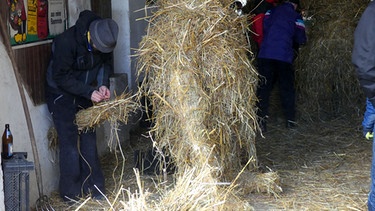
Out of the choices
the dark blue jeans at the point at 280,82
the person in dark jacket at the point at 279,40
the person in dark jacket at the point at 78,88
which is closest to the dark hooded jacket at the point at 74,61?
the person in dark jacket at the point at 78,88

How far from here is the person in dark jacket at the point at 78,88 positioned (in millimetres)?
5562

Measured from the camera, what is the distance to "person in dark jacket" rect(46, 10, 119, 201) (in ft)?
18.2

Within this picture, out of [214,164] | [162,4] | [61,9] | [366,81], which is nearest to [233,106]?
[214,164]

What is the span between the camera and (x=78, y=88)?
5.61m

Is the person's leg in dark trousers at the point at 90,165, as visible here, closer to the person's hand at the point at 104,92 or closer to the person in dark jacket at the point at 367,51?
the person's hand at the point at 104,92

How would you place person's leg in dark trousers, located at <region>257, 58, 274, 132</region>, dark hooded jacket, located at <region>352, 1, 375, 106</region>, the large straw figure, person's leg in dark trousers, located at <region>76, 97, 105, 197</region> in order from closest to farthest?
dark hooded jacket, located at <region>352, 1, 375, 106</region>
the large straw figure
person's leg in dark trousers, located at <region>76, 97, 105, 197</region>
person's leg in dark trousers, located at <region>257, 58, 274, 132</region>

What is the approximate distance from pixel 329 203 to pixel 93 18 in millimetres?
2574

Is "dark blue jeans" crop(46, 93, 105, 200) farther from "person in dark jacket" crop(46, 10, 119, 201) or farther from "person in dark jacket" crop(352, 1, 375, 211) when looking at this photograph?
"person in dark jacket" crop(352, 1, 375, 211)

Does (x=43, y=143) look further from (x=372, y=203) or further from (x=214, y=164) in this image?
(x=372, y=203)

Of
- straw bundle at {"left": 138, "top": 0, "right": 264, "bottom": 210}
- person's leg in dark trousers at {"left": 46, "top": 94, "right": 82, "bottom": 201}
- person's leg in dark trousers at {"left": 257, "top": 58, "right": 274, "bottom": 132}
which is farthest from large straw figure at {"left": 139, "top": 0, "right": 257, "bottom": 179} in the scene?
person's leg in dark trousers at {"left": 257, "top": 58, "right": 274, "bottom": 132}

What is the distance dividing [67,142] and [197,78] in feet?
4.14

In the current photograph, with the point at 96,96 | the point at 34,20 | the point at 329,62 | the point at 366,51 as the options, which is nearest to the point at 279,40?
the point at 329,62

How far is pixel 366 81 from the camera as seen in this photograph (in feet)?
14.7

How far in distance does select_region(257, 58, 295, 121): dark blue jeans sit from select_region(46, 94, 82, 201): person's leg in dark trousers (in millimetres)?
3214
